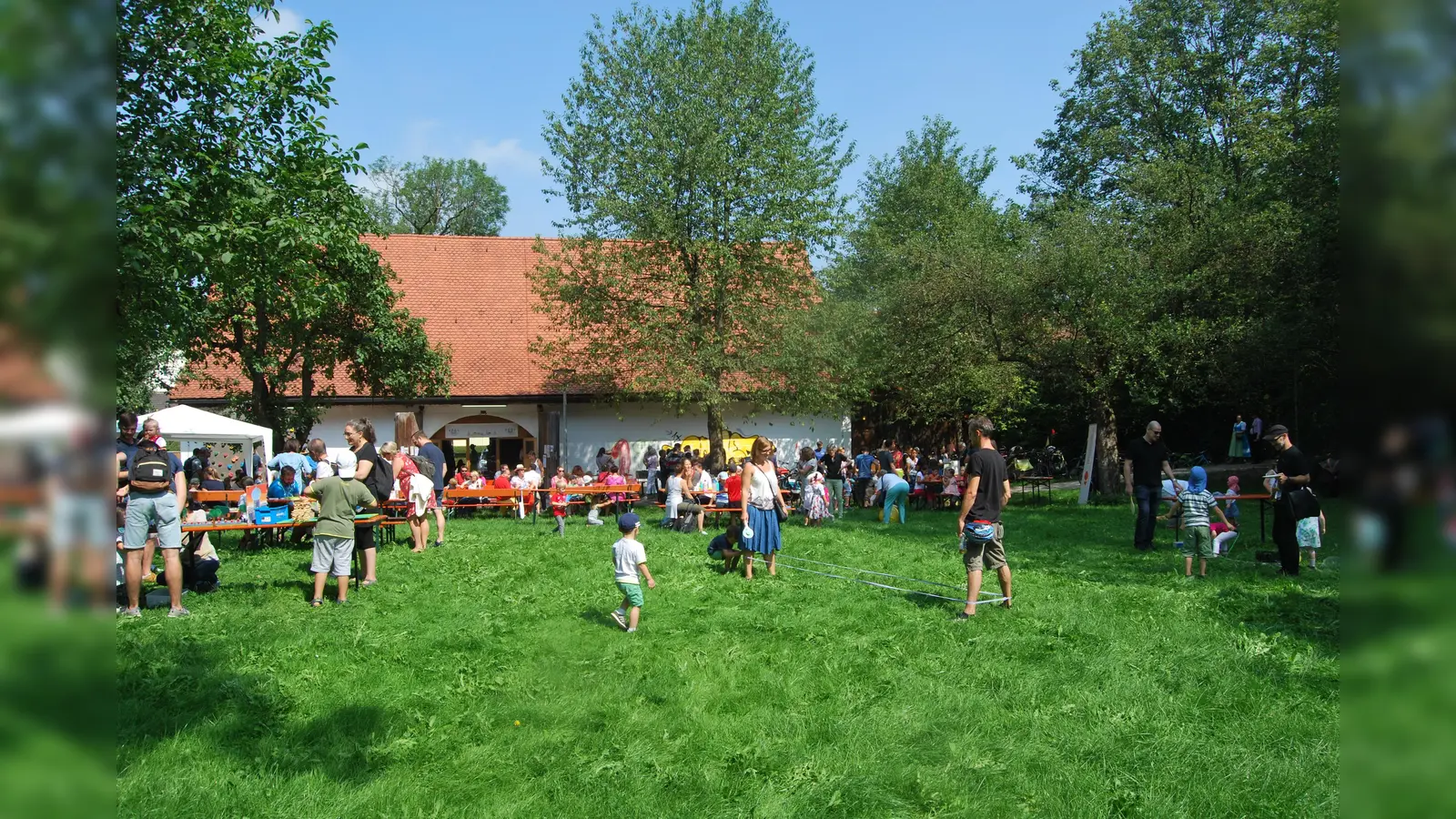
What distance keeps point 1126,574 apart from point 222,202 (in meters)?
10.6

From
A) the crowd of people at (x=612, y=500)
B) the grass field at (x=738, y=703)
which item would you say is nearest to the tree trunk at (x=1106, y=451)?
the crowd of people at (x=612, y=500)

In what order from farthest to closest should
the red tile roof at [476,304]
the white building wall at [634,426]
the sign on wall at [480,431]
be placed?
the red tile roof at [476,304]
the white building wall at [634,426]
the sign on wall at [480,431]

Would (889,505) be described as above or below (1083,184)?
below

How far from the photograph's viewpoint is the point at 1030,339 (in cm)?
2591

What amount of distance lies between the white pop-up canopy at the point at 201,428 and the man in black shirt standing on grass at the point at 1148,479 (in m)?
15.8

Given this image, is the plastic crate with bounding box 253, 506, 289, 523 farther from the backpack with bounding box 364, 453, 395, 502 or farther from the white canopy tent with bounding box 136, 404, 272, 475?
the white canopy tent with bounding box 136, 404, 272, 475

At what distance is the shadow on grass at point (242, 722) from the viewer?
543 cm

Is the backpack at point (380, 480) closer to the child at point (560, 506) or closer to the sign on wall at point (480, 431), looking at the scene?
the child at point (560, 506)

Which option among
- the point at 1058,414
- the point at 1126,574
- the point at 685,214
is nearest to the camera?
the point at 1126,574

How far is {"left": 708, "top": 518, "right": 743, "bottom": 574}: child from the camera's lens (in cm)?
1241

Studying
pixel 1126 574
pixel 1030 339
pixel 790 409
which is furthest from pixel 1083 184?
pixel 1126 574

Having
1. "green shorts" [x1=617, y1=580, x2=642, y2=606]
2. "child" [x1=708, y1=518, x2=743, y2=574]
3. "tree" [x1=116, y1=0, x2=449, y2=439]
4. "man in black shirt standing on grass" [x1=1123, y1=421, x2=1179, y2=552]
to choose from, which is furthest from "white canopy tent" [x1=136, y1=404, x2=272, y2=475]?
"man in black shirt standing on grass" [x1=1123, y1=421, x2=1179, y2=552]

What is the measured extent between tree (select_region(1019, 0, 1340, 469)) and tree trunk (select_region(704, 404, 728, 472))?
8636 millimetres
